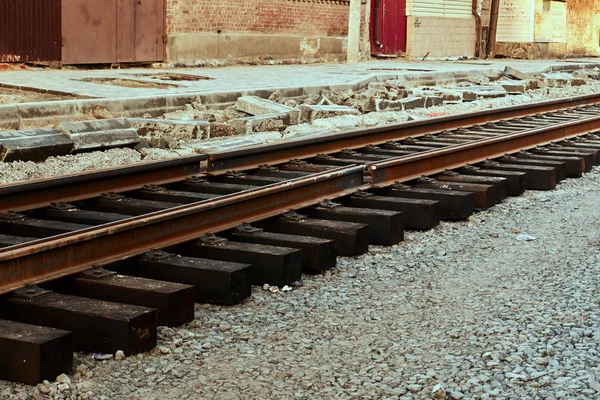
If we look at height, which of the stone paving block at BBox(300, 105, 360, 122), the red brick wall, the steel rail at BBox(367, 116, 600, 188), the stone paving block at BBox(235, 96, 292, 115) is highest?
the red brick wall

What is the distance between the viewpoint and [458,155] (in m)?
8.52

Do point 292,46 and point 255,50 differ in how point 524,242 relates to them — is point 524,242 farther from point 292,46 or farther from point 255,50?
point 292,46

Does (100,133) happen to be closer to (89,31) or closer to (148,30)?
(89,31)

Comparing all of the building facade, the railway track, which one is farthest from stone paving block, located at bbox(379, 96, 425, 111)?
the building facade

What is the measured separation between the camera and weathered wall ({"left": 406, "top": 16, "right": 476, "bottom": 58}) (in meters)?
29.7

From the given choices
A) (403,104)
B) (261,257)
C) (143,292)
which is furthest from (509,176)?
(403,104)

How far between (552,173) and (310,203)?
9.34 feet

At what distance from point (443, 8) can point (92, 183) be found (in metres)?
26.3

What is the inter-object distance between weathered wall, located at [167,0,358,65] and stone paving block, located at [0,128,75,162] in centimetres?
1115

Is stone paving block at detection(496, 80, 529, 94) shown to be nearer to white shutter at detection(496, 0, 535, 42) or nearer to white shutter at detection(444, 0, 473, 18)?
white shutter at detection(444, 0, 473, 18)

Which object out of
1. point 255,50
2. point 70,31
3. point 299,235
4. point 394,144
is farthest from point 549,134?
point 255,50

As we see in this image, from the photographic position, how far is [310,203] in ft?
20.7

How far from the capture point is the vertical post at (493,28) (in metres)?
33.7

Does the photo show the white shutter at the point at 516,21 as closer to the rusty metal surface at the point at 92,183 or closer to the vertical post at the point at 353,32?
the vertical post at the point at 353,32
